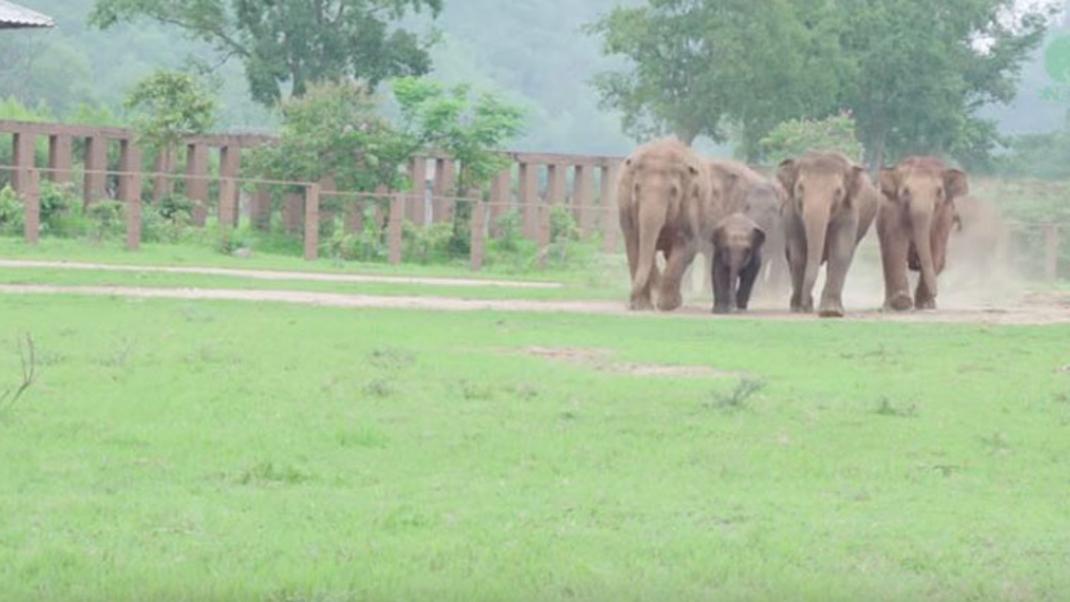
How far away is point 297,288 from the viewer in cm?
3097

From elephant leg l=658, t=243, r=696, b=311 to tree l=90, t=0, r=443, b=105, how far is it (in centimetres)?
3105

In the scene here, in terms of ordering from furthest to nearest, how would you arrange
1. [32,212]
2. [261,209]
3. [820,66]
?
1. [820,66]
2. [261,209]
3. [32,212]

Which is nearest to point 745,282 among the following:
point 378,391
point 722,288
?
point 722,288

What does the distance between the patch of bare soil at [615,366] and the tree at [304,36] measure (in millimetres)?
39685

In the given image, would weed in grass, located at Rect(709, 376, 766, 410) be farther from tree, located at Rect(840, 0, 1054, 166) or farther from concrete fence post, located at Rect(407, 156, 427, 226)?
tree, located at Rect(840, 0, 1054, 166)

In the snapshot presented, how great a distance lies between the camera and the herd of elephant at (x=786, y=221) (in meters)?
29.0

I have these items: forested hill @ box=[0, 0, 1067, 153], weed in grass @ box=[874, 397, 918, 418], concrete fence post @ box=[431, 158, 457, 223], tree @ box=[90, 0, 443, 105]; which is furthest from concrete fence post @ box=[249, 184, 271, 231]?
forested hill @ box=[0, 0, 1067, 153]

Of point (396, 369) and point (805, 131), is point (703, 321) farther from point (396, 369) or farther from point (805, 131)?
point (805, 131)

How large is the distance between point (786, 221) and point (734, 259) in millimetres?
1482

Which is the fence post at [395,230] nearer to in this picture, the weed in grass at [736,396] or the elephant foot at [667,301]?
the elephant foot at [667,301]

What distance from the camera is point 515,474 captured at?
1252cm

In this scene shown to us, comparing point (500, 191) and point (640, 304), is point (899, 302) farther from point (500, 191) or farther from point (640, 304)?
point (500, 191)

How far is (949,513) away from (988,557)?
3.98ft

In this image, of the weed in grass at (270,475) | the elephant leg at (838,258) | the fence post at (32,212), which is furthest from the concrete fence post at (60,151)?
the weed in grass at (270,475)
